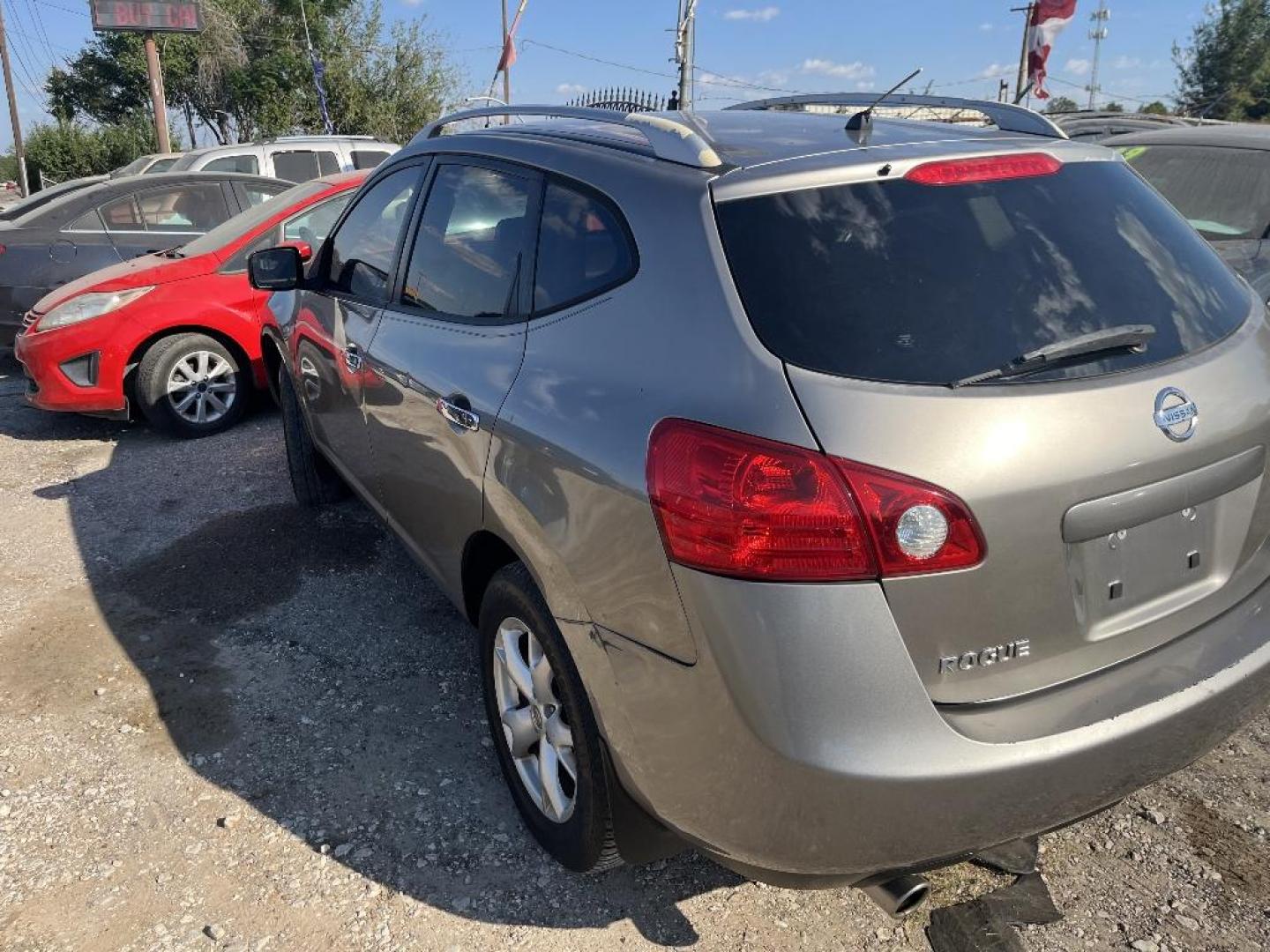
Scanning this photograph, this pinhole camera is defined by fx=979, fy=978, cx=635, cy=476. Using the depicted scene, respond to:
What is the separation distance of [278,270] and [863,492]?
311cm

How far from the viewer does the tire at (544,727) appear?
2.22 m

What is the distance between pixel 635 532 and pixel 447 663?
76.3 inches

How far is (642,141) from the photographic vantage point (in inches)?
94.7

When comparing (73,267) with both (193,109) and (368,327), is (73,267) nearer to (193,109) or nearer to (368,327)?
(368,327)

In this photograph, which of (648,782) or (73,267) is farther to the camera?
(73,267)

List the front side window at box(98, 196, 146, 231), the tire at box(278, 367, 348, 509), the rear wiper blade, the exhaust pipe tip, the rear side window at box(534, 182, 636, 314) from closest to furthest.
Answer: the rear wiper blade
the exhaust pipe tip
the rear side window at box(534, 182, 636, 314)
the tire at box(278, 367, 348, 509)
the front side window at box(98, 196, 146, 231)

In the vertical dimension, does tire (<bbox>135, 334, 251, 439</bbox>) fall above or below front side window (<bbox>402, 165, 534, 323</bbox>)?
below

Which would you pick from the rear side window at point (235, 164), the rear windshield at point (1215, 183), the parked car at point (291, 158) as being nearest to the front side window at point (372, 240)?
the rear windshield at point (1215, 183)

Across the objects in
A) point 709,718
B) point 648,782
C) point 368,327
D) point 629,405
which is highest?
point 629,405

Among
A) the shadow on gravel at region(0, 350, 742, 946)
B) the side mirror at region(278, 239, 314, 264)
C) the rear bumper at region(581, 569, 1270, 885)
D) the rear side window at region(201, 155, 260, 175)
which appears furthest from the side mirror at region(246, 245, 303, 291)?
the rear side window at region(201, 155, 260, 175)

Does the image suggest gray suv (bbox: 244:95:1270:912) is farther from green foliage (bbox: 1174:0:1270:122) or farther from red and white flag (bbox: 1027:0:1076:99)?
green foliage (bbox: 1174:0:1270:122)

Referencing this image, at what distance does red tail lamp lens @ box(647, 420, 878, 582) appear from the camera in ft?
5.56

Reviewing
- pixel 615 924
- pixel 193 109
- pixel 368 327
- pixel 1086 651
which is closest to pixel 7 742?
pixel 368 327

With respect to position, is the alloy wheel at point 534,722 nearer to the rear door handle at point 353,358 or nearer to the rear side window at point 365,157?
the rear door handle at point 353,358
